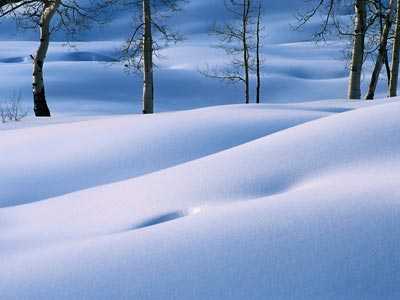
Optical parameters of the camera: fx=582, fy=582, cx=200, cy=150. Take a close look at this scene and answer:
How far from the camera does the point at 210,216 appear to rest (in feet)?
8.42

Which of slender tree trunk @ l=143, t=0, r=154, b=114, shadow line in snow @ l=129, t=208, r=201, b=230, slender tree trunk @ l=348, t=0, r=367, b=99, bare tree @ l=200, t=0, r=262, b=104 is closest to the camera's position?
shadow line in snow @ l=129, t=208, r=201, b=230

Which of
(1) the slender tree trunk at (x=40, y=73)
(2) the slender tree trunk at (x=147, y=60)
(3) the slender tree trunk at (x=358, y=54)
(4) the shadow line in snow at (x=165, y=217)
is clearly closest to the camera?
(4) the shadow line in snow at (x=165, y=217)

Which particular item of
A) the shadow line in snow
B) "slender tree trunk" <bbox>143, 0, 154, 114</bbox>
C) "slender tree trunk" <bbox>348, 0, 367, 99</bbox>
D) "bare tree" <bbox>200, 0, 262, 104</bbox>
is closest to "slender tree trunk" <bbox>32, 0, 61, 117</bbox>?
"slender tree trunk" <bbox>143, 0, 154, 114</bbox>

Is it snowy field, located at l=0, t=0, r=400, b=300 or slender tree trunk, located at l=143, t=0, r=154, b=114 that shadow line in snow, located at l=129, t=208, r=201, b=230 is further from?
slender tree trunk, located at l=143, t=0, r=154, b=114

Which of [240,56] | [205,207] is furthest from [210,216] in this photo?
[240,56]

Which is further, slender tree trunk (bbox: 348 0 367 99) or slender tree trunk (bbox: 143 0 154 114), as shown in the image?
slender tree trunk (bbox: 143 0 154 114)

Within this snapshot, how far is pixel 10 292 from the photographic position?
2.23 m

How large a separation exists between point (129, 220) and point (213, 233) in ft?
2.08

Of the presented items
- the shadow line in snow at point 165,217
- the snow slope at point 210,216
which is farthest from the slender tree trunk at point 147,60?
the shadow line in snow at point 165,217

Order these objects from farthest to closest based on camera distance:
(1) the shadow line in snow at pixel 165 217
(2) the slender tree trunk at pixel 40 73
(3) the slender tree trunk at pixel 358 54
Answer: (2) the slender tree trunk at pixel 40 73 → (3) the slender tree trunk at pixel 358 54 → (1) the shadow line in snow at pixel 165 217

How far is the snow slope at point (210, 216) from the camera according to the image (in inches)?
84.1

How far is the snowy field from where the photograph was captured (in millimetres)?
2146

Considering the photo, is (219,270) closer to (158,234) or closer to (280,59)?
(158,234)

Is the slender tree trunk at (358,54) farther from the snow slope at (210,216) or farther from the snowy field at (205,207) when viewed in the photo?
the snow slope at (210,216)
